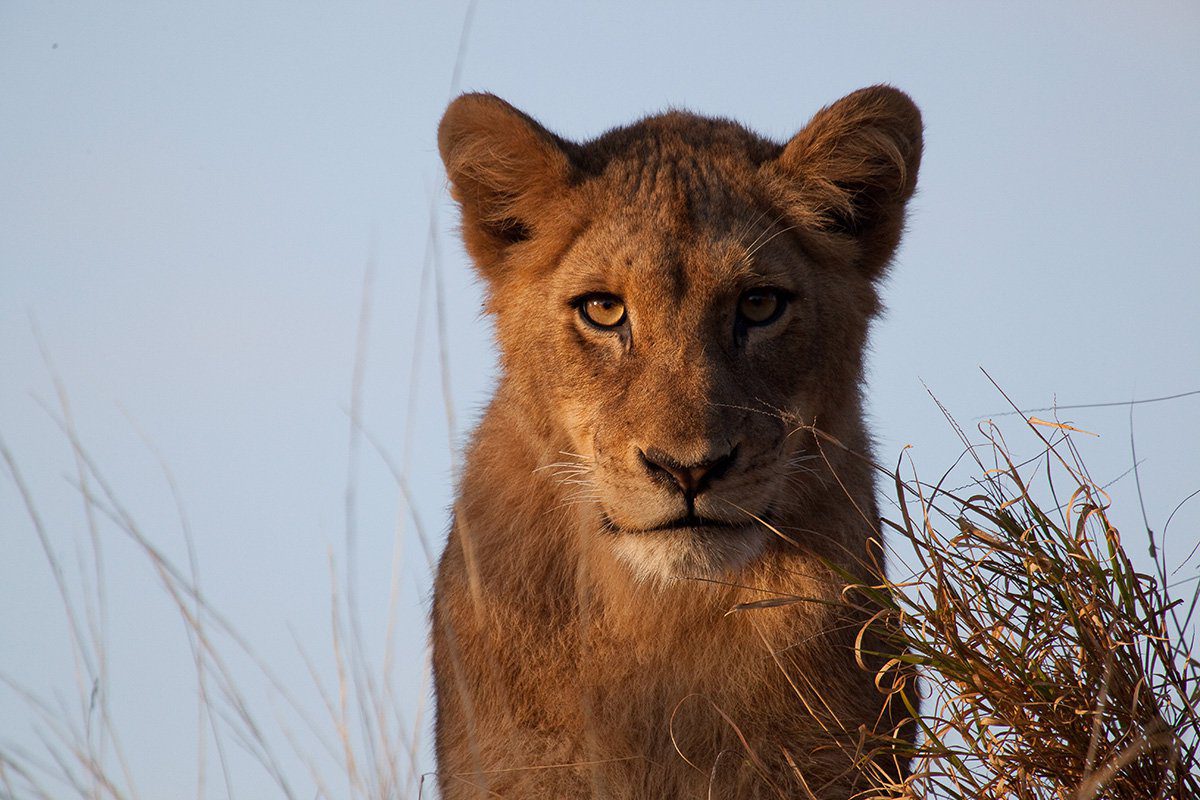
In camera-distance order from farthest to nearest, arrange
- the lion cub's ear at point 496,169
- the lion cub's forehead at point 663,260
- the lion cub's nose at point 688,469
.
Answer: the lion cub's ear at point 496,169 < the lion cub's forehead at point 663,260 < the lion cub's nose at point 688,469

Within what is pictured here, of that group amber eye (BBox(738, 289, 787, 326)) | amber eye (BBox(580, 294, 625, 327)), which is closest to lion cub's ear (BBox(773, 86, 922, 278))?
amber eye (BBox(738, 289, 787, 326))

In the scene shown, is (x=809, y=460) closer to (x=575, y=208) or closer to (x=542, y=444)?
(x=542, y=444)

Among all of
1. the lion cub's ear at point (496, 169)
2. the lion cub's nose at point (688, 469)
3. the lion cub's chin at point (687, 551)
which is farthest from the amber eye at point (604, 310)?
the lion cub's chin at point (687, 551)

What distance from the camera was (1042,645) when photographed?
3.98m

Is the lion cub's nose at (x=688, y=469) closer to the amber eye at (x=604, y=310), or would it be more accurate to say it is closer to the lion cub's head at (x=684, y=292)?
the lion cub's head at (x=684, y=292)

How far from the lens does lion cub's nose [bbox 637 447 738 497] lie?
429 centimetres

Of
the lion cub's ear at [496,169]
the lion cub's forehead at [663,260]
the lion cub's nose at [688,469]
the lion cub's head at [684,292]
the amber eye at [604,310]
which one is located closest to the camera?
the lion cub's nose at [688,469]

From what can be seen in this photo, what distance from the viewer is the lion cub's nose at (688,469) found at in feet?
14.1

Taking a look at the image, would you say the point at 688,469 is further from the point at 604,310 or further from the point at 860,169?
the point at 860,169

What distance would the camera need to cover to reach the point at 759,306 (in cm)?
483

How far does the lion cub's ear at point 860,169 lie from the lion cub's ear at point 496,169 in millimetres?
863

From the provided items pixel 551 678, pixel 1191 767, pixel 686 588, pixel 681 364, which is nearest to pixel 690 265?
pixel 681 364

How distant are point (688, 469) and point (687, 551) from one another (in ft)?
0.86

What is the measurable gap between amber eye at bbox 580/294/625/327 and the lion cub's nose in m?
0.66
